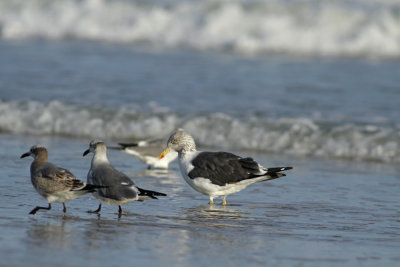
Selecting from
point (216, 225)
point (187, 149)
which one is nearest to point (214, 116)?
point (187, 149)

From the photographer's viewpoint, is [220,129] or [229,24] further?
[229,24]

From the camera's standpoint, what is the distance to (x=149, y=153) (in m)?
9.73

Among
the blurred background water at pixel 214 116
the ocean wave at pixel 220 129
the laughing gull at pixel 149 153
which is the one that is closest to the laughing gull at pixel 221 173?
the blurred background water at pixel 214 116

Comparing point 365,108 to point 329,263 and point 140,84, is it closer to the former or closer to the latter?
point 140,84

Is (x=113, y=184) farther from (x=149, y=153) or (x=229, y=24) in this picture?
(x=229, y=24)

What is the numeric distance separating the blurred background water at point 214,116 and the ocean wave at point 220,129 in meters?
0.03

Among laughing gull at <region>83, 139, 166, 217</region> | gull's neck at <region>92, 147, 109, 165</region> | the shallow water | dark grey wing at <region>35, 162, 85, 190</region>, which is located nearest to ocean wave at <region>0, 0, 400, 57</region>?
the shallow water

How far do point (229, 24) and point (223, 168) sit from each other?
1407 centimetres

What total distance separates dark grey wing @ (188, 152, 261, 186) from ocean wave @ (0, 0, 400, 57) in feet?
40.2

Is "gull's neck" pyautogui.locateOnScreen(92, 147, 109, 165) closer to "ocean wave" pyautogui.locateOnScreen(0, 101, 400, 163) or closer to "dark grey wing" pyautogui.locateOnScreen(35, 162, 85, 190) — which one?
"dark grey wing" pyautogui.locateOnScreen(35, 162, 85, 190)

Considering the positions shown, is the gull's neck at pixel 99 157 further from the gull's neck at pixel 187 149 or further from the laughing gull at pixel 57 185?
the gull's neck at pixel 187 149

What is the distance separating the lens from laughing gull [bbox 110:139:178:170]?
9711 millimetres

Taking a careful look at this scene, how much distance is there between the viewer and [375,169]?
991 cm

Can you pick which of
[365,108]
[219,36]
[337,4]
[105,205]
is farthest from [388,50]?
[105,205]
